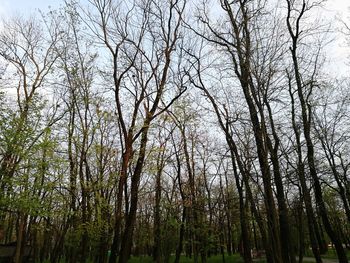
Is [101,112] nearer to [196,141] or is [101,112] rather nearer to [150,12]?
[150,12]

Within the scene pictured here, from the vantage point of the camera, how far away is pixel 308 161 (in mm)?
14180

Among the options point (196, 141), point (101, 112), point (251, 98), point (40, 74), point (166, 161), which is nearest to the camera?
point (251, 98)

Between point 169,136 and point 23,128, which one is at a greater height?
point 169,136

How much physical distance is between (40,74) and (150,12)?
7535mm

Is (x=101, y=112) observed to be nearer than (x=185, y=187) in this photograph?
Yes

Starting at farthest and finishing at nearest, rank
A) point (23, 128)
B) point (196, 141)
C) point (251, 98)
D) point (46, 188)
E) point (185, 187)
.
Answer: point (196, 141), point (185, 187), point (46, 188), point (23, 128), point (251, 98)

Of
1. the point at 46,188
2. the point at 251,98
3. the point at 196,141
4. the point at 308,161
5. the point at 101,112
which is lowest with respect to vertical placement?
the point at 46,188

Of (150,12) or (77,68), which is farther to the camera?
(77,68)

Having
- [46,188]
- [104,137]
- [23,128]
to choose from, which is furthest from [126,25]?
[104,137]

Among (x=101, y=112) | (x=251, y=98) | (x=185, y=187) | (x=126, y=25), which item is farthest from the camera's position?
(x=185, y=187)

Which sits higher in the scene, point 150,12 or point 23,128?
point 150,12

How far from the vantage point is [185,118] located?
19.9m

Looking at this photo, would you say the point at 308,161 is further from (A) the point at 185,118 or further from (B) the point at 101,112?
(B) the point at 101,112

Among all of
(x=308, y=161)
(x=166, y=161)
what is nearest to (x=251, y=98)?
(x=308, y=161)
